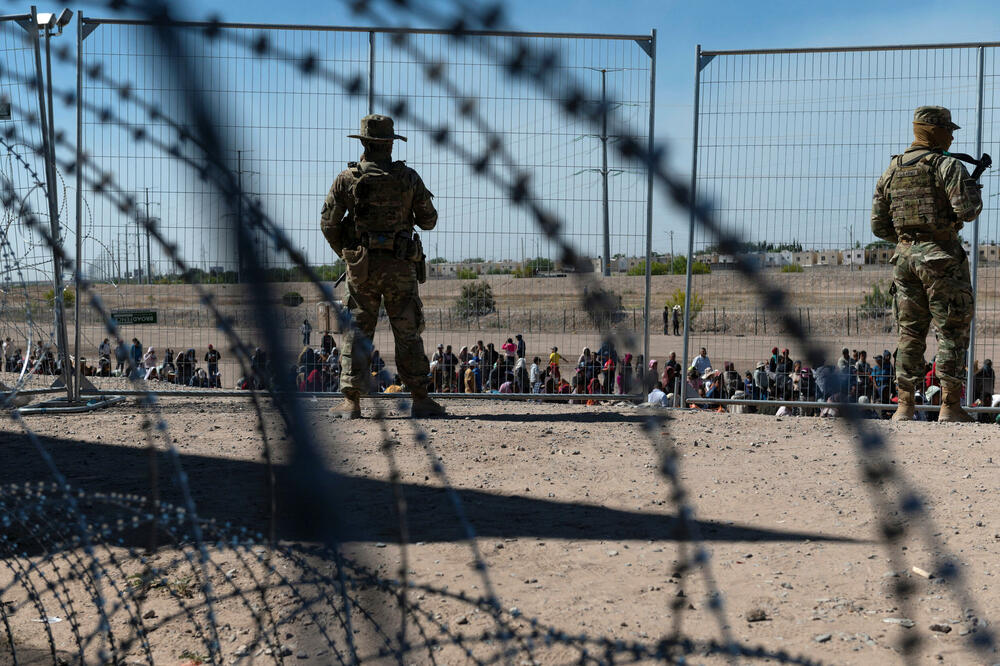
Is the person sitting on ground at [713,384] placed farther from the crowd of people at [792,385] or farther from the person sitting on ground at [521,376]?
the person sitting on ground at [521,376]

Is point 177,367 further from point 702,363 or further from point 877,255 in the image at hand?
point 877,255

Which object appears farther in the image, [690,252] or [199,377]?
[199,377]

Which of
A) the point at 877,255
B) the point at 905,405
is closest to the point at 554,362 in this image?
the point at 877,255

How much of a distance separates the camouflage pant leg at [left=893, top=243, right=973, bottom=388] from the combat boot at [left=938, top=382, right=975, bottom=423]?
0.10 metres

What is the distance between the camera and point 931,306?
659 centimetres

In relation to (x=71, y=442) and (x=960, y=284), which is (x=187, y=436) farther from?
(x=960, y=284)

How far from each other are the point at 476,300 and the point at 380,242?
70.5 inches

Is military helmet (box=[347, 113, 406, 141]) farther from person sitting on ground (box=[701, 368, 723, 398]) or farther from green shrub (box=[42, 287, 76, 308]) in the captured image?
person sitting on ground (box=[701, 368, 723, 398])

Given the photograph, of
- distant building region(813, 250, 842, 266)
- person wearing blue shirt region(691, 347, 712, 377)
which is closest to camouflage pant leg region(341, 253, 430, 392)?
person wearing blue shirt region(691, 347, 712, 377)

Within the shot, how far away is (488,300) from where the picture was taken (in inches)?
314

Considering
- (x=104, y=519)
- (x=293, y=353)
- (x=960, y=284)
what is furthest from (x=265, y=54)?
(x=960, y=284)

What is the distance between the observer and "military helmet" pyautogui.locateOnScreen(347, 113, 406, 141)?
6156 millimetres

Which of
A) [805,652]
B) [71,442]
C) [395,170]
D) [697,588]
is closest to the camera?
[805,652]

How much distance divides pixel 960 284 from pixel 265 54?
540 centimetres
